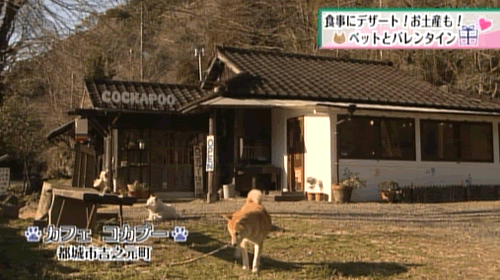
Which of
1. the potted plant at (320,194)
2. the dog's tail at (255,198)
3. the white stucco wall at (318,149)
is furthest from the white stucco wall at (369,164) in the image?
the dog's tail at (255,198)

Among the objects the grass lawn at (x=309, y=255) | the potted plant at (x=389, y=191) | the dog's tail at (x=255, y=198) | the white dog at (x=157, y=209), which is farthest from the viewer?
the potted plant at (x=389, y=191)

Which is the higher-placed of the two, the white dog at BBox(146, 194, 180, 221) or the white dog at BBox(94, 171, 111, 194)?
the white dog at BBox(94, 171, 111, 194)

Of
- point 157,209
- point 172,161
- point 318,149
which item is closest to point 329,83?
point 318,149

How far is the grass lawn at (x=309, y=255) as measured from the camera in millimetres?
6625

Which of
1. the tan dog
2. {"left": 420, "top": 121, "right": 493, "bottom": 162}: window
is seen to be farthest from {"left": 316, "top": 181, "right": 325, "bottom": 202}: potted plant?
the tan dog

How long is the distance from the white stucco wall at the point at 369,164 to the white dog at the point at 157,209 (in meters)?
5.60

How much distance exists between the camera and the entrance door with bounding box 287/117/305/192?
1545cm

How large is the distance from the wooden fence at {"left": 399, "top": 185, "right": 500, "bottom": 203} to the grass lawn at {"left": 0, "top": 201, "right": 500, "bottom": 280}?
4886mm

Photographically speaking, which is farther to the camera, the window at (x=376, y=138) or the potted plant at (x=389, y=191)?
the window at (x=376, y=138)

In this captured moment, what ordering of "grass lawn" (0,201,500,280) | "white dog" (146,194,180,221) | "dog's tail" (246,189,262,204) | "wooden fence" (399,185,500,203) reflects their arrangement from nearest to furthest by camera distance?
"grass lawn" (0,201,500,280) → "dog's tail" (246,189,262,204) → "white dog" (146,194,180,221) → "wooden fence" (399,185,500,203)

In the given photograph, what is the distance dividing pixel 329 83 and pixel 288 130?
1.91 meters

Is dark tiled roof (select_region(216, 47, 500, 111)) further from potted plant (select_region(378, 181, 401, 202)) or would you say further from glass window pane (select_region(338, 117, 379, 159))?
potted plant (select_region(378, 181, 401, 202))

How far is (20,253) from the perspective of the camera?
7.75 meters

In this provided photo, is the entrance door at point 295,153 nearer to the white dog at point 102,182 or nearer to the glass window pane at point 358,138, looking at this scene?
the glass window pane at point 358,138
